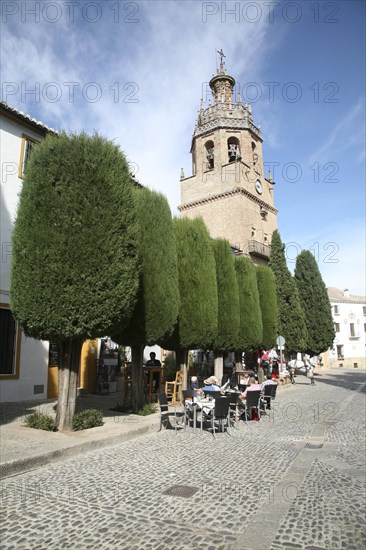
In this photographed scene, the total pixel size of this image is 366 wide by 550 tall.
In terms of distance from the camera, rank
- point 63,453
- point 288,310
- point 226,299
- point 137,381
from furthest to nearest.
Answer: point 288,310, point 226,299, point 137,381, point 63,453

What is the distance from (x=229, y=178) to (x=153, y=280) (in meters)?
28.1

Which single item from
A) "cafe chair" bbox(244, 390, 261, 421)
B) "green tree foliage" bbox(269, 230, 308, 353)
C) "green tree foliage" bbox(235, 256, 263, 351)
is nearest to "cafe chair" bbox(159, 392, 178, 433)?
"cafe chair" bbox(244, 390, 261, 421)

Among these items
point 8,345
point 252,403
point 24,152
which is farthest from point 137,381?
point 24,152

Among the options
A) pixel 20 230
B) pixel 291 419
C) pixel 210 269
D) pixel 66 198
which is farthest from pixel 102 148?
pixel 291 419

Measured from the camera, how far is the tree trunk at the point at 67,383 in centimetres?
843

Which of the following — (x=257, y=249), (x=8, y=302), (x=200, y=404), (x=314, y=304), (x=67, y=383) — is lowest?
(x=200, y=404)

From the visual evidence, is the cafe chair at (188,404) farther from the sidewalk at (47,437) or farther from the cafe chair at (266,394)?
the cafe chair at (266,394)

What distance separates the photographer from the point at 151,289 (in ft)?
35.9

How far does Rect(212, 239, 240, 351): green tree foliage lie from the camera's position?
1666 cm

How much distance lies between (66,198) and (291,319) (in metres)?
22.1

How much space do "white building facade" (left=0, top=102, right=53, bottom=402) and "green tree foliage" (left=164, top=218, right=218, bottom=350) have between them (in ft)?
15.0

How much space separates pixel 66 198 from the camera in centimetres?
821

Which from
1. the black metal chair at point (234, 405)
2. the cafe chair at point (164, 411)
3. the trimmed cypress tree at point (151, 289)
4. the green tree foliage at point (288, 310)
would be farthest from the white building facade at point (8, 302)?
the green tree foliage at point (288, 310)

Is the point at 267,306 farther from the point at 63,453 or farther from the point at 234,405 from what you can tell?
the point at 63,453
